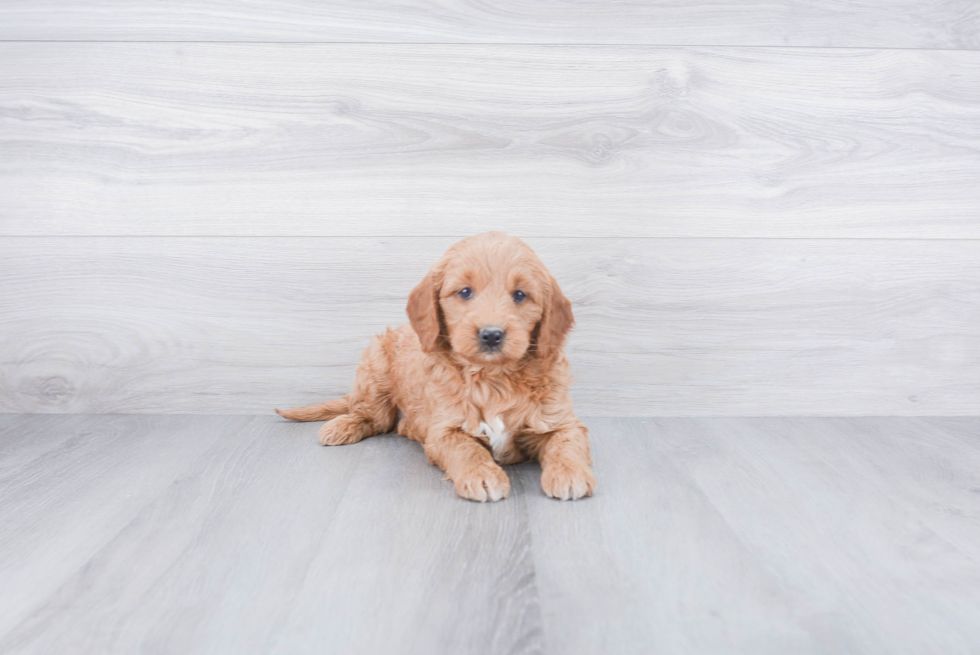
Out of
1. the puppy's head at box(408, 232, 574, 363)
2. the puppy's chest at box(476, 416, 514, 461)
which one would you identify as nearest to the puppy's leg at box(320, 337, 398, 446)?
the puppy's head at box(408, 232, 574, 363)

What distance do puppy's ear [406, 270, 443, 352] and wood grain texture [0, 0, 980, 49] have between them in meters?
0.85

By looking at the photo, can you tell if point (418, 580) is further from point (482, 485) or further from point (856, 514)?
point (856, 514)

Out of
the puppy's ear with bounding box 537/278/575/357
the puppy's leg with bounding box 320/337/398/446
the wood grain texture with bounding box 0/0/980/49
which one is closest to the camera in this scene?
the puppy's ear with bounding box 537/278/575/357

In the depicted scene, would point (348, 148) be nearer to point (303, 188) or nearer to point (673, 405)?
point (303, 188)

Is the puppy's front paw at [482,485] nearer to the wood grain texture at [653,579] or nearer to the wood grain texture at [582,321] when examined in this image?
the wood grain texture at [653,579]

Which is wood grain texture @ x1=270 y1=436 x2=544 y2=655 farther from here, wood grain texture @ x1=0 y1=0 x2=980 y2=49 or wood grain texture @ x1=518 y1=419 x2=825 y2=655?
wood grain texture @ x1=0 y1=0 x2=980 y2=49

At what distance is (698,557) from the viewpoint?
1181 mm

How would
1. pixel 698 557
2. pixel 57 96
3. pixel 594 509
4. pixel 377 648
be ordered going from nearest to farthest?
pixel 377 648 < pixel 698 557 < pixel 594 509 < pixel 57 96

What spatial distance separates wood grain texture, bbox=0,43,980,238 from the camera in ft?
6.55

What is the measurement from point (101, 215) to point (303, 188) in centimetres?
62

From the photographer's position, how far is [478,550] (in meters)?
1.20

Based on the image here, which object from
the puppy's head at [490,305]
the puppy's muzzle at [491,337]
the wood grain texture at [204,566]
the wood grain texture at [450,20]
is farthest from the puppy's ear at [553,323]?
the wood grain texture at [450,20]

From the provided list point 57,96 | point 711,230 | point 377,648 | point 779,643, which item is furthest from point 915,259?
point 57,96

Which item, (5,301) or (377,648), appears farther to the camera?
(5,301)
